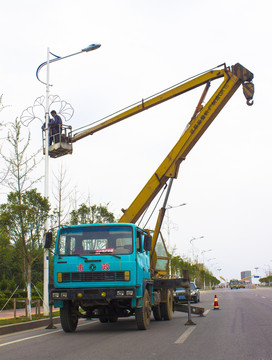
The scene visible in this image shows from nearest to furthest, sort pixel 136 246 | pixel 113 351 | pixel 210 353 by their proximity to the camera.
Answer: pixel 210 353 → pixel 113 351 → pixel 136 246

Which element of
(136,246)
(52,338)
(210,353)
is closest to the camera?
(210,353)

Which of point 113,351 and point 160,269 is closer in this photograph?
point 113,351

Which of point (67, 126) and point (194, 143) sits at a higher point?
point (67, 126)

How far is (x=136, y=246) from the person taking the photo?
11.8 metres

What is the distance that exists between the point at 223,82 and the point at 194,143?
2.53m

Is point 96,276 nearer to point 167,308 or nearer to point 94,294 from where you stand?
point 94,294

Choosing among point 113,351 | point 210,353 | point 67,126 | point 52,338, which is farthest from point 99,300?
point 67,126

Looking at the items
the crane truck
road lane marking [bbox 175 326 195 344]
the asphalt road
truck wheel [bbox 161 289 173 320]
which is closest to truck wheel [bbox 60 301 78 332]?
the crane truck

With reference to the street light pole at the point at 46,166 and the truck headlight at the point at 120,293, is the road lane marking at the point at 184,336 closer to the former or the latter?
the truck headlight at the point at 120,293

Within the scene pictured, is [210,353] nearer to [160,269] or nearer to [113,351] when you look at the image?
[113,351]

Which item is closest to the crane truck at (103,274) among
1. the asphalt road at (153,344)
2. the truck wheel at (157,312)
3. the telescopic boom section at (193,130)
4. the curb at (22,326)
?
the asphalt road at (153,344)

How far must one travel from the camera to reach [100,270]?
11.4m

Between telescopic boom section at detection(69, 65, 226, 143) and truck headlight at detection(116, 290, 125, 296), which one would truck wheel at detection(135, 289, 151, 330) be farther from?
telescopic boom section at detection(69, 65, 226, 143)

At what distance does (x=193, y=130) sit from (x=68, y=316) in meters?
7.79
